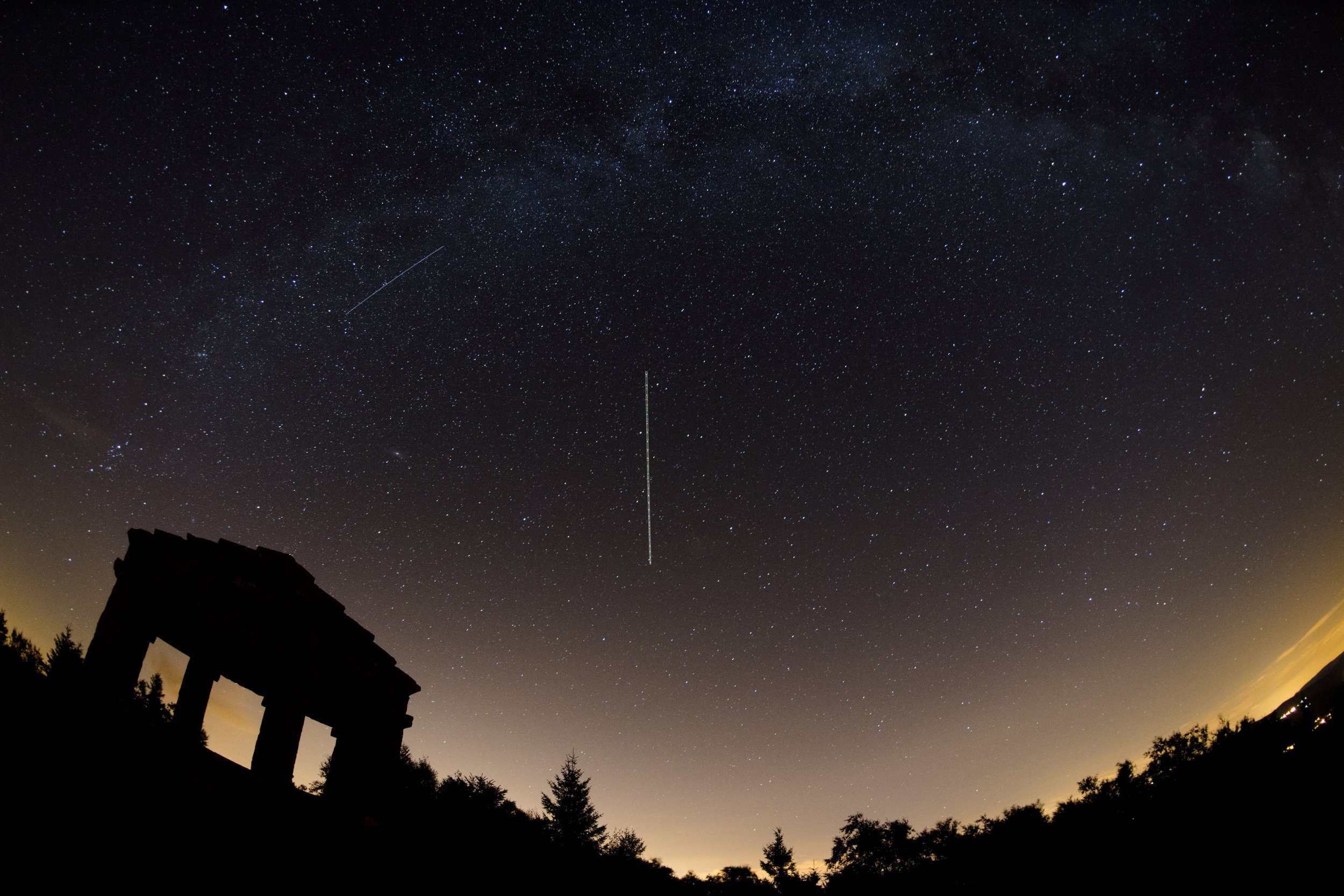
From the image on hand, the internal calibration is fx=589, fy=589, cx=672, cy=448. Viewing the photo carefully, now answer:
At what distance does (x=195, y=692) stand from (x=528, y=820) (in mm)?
27697

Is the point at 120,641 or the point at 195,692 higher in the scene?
the point at 120,641

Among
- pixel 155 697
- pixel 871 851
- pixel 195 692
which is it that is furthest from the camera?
pixel 871 851

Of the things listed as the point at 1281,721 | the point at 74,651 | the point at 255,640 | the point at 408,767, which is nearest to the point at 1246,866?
the point at 1281,721

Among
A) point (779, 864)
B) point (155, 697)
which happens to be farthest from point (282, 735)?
point (779, 864)

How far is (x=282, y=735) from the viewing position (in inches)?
671

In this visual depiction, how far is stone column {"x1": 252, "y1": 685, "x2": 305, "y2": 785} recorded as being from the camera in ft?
54.8

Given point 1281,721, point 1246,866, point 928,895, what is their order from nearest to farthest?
point 1246,866
point 928,895
point 1281,721

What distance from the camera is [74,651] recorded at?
2373cm

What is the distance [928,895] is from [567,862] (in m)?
36.5

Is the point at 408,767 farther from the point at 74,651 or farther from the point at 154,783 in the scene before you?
the point at 154,783

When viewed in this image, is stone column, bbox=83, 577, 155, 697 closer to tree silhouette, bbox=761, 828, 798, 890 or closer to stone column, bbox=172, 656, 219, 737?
stone column, bbox=172, 656, 219, 737

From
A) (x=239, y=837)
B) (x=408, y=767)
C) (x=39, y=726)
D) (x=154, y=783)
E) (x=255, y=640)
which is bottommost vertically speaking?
(x=239, y=837)

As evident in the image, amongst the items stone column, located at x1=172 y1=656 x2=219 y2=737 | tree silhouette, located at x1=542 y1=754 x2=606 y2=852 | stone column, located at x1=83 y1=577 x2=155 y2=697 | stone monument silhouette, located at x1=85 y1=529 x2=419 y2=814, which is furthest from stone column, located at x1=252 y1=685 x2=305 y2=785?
tree silhouette, located at x1=542 y1=754 x2=606 y2=852

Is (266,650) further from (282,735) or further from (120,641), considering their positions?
(120,641)
